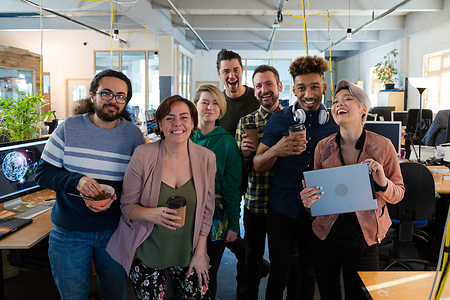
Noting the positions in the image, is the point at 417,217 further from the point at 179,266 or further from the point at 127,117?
the point at 127,117

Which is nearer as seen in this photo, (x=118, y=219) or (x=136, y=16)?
(x=118, y=219)

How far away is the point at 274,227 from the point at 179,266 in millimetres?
628

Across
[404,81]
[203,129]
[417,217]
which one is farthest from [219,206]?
[404,81]

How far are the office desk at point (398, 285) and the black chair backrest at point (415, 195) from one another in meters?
1.42

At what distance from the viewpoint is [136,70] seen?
12062 mm

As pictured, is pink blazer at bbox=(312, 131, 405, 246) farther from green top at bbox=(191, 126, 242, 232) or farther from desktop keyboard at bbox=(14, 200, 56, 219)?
desktop keyboard at bbox=(14, 200, 56, 219)

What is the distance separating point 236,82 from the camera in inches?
105

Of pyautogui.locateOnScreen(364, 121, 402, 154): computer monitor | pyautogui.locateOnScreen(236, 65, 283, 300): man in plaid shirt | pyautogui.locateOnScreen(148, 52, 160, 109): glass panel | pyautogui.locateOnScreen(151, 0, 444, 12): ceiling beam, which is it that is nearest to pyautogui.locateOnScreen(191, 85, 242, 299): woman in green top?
pyautogui.locateOnScreen(236, 65, 283, 300): man in plaid shirt

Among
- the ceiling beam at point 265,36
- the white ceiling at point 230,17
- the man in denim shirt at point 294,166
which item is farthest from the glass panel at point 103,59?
Answer: the man in denim shirt at point 294,166

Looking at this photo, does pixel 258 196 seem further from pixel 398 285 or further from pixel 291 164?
pixel 398 285

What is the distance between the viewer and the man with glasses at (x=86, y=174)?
162cm

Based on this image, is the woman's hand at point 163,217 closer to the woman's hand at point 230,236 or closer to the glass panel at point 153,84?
the woman's hand at point 230,236

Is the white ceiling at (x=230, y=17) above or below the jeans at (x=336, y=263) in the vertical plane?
above

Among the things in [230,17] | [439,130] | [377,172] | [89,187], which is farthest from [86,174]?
[230,17]
